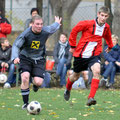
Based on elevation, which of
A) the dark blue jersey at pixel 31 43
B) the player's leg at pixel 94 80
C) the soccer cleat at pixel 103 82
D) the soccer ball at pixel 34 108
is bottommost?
the soccer cleat at pixel 103 82

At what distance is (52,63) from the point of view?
1482 centimetres

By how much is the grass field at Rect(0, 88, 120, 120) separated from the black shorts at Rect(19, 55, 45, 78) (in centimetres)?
72

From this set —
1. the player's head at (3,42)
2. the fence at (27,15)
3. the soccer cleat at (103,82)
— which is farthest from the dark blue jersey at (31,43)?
the fence at (27,15)

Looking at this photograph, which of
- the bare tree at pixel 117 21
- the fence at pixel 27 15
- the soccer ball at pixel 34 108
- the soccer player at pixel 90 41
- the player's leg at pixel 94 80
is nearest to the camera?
the soccer ball at pixel 34 108

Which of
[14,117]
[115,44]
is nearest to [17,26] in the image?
[115,44]

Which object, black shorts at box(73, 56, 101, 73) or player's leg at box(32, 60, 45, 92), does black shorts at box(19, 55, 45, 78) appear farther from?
black shorts at box(73, 56, 101, 73)

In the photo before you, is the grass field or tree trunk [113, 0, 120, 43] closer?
the grass field

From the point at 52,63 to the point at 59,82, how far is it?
2.42 feet

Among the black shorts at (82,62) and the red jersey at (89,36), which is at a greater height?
the red jersey at (89,36)

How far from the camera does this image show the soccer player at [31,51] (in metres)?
8.49

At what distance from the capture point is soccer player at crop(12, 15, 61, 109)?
27.9 feet

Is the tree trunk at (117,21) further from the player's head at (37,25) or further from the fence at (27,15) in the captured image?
the player's head at (37,25)

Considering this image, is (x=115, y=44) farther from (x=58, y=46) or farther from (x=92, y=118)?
(x=92, y=118)

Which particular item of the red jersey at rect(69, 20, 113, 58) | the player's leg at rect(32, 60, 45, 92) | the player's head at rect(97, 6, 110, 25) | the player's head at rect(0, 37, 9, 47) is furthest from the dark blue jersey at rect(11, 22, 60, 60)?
the player's head at rect(0, 37, 9, 47)
